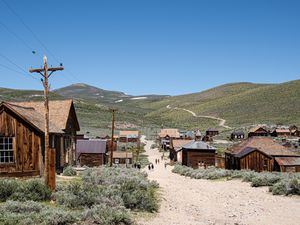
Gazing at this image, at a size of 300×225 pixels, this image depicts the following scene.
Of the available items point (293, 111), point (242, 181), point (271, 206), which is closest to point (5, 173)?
point (271, 206)

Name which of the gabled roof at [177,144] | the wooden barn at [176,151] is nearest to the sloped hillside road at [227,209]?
the wooden barn at [176,151]

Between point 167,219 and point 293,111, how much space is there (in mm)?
138422

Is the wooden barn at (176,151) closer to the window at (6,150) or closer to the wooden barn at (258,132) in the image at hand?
the wooden barn at (258,132)

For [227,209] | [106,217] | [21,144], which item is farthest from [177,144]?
[106,217]

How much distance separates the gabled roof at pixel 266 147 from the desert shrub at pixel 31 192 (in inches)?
1208

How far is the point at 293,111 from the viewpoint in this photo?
468ft

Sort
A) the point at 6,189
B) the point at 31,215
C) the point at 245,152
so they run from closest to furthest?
1. the point at 31,215
2. the point at 6,189
3. the point at 245,152

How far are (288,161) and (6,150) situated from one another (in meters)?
29.4

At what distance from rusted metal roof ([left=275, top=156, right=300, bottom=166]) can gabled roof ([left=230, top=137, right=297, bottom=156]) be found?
80cm

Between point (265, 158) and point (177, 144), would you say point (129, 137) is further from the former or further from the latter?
point (265, 158)

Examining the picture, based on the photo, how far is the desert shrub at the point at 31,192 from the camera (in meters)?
15.3

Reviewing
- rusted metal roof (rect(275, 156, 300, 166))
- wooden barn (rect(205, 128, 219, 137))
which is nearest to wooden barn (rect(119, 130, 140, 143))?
wooden barn (rect(205, 128, 219, 137))

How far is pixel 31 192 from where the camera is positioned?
15.8 meters

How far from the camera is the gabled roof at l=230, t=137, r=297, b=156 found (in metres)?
41.8
